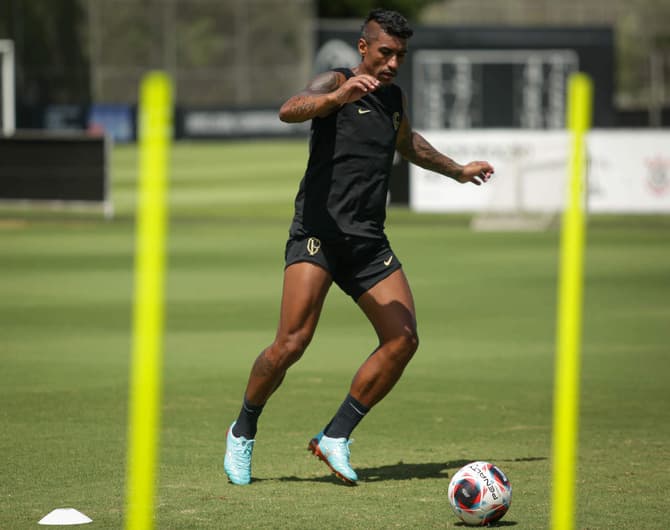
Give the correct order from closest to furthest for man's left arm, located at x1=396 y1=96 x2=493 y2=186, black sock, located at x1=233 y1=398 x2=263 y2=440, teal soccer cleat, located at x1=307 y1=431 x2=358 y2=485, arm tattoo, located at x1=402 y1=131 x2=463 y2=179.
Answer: teal soccer cleat, located at x1=307 y1=431 x2=358 y2=485, black sock, located at x1=233 y1=398 x2=263 y2=440, man's left arm, located at x1=396 y1=96 x2=493 y2=186, arm tattoo, located at x1=402 y1=131 x2=463 y2=179

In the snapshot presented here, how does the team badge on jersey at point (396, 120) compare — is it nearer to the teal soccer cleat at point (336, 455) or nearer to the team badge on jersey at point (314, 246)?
the team badge on jersey at point (314, 246)

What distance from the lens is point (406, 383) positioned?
35.1 ft

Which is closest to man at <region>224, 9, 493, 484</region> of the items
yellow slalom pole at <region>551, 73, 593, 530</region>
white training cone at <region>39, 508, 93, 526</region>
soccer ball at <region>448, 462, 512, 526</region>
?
soccer ball at <region>448, 462, 512, 526</region>

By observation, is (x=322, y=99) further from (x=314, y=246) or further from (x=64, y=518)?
(x=64, y=518)

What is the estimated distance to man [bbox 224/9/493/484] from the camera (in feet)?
23.1

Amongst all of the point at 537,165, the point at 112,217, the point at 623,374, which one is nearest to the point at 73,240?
the point at 112,217

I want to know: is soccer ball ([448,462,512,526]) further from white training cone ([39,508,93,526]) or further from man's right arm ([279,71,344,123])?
man's right arm ([279,71,344,123])

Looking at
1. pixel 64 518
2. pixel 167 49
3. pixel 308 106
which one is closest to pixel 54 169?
pixel 308 106

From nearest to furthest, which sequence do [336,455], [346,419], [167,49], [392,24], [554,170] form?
[392,24]
[336,455]
[346,419]
[554,170]
[167,49]

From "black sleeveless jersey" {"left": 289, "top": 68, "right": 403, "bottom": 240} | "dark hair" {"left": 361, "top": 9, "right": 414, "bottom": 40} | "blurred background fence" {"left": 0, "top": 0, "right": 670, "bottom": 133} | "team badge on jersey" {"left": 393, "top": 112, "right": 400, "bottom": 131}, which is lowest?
"black sleeveless jersey" {"left": 289, "top": 68, "right": 403, "bottom": 240}

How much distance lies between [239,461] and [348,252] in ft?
3.73

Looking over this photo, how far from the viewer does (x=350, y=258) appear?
717cm

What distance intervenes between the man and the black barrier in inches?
816

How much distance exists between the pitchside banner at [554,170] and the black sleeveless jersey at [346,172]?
64.1ft
